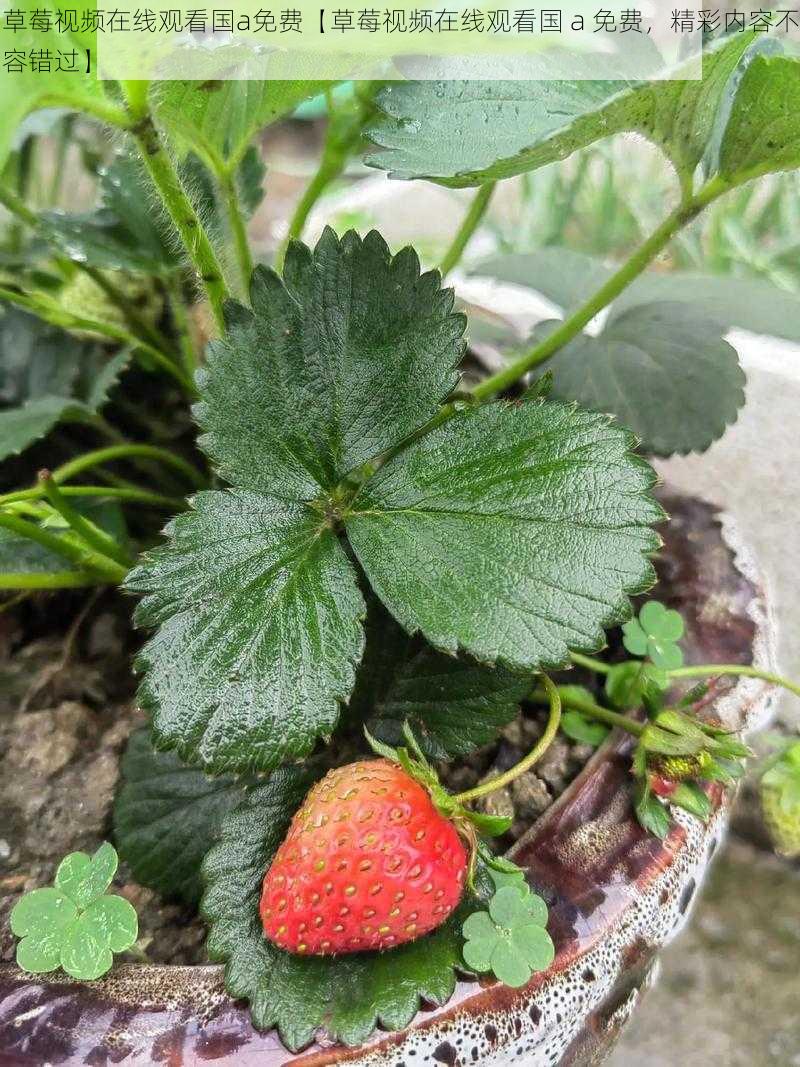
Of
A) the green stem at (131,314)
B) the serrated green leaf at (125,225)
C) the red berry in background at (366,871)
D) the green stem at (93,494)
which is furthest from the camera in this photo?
the green stem at (131,314)

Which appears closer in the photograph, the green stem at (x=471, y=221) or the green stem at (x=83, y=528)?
the green stem at (x=83, y=528)

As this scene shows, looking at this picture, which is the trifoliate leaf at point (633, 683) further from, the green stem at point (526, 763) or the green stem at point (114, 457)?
the green stem at point (114, 457)

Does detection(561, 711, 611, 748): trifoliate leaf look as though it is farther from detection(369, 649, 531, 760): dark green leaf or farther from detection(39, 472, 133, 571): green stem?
detection(39, 472, 133, 571): green stem

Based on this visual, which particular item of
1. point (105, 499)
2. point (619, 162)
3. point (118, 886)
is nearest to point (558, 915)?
point (118, 886)

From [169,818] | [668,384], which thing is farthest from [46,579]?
[668,384]

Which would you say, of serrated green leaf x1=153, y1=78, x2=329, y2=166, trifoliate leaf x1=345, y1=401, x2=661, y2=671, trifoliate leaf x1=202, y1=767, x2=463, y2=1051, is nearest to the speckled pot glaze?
trifoliate leaf x1=202, y1=767, x2=463, y2=1051

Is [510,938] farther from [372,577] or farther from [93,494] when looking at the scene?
[93,494]

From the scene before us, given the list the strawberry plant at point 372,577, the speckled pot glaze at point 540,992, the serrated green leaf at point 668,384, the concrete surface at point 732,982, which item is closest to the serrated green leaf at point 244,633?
the strawberry plant at point 372,577

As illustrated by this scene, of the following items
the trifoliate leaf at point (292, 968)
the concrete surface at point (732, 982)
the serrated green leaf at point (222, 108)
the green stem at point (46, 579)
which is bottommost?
the concrete surface at point (732, 982)
